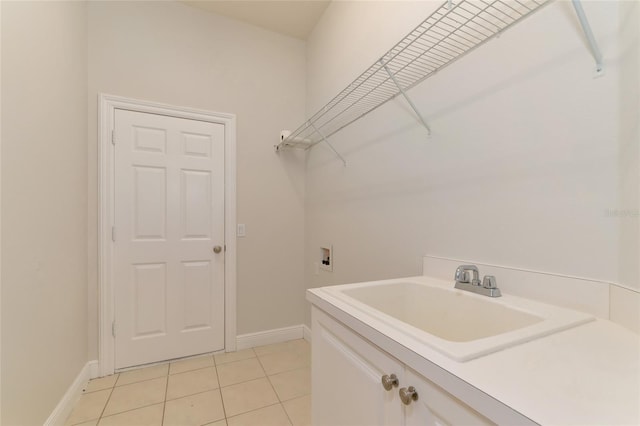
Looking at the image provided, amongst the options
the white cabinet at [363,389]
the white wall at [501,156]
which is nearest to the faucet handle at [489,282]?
the white wall at [501,156]

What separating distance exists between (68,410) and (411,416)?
2.10 meters

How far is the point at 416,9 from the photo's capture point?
1.47 metres

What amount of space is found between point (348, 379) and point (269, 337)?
194 centimetres

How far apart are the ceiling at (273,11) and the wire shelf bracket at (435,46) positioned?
964 millimetres

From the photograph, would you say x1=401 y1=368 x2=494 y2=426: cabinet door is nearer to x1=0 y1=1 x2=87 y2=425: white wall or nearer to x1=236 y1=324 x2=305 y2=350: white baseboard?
x1=0 y1=1 x2=87 y2=425: white wall

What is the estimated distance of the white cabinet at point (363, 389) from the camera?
58cm

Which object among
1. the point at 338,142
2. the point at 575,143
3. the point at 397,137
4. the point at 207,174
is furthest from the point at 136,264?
the point at 575,143

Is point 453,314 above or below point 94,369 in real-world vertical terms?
above

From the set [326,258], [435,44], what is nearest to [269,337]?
[326,258]

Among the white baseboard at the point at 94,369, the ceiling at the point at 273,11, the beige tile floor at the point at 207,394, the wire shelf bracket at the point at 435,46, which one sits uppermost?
the ceiling at the point at 273,11

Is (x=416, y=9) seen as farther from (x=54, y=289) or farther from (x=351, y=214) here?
(x=54, y=289)

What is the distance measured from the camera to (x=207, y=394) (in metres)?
1.85

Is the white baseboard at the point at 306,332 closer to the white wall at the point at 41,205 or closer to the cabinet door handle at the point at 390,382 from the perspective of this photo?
the white wall at the point at 41,205

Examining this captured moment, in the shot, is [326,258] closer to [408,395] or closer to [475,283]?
[475,283]
